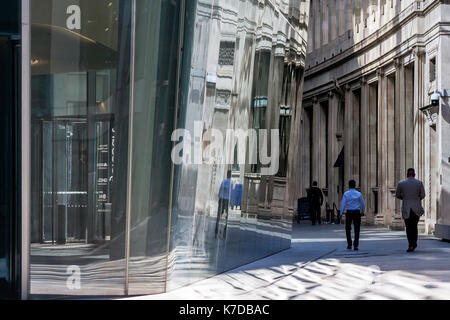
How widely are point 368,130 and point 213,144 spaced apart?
26.2 metres

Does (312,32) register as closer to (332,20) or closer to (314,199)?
(332,20)

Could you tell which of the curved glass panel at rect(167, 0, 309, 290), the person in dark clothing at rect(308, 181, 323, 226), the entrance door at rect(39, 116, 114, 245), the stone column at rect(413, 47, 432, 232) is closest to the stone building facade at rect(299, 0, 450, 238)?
the stone column at rect(413, 47, 432, 232)

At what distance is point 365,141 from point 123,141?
29113mm

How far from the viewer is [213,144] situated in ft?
45.4

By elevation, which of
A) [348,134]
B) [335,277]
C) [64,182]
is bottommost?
[335,277]

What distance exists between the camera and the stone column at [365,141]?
39375 millimetres

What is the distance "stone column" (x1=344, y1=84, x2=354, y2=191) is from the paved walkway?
2049cm

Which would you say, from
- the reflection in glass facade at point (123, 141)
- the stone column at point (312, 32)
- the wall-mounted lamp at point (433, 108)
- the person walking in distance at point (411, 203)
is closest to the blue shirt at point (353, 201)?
the person walking in distance at point (411, 203)

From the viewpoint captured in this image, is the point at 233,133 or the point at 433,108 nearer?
the point at 233,133

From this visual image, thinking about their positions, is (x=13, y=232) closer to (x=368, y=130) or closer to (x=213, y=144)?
(x=213, y=144)

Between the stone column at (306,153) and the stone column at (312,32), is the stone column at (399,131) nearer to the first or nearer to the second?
the stone column at (312,32)

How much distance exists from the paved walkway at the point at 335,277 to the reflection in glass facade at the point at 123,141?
26.6 inches

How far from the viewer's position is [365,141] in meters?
39.7

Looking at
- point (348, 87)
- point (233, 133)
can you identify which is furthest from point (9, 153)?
point (348, 87)
